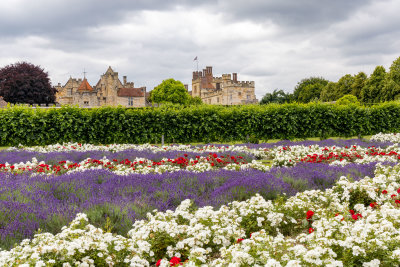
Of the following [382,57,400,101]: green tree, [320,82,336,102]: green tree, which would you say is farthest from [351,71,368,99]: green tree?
[382,57,400,101]: green tree

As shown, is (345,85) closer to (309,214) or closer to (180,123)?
(180,123)

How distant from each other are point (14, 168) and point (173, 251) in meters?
6.71

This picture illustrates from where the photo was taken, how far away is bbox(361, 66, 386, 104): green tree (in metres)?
57.2

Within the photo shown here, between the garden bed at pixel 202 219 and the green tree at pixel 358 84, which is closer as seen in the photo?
the garden bed at pixel 202 219

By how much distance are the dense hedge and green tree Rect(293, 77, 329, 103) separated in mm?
64658

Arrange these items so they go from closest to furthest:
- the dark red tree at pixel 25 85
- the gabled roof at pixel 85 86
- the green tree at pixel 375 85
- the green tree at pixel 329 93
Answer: the green tree at pixel 375 85 < the dark red tree at pixel 25 85 < the green tree at pixel 329 93 < the gabled roof at pixel 85 86

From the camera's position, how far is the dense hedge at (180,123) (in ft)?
56.5

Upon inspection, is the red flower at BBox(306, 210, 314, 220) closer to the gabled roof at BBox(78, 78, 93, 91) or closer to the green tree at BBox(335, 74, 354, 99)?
the green tree at BBox(335, 74, 354, 99)

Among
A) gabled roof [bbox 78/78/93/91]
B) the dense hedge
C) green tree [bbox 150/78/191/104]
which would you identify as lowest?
the dense hedge

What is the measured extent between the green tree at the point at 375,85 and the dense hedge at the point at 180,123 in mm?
38684

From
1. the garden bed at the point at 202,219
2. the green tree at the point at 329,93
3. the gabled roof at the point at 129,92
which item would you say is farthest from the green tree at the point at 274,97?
the garden bed at the point at 202,219

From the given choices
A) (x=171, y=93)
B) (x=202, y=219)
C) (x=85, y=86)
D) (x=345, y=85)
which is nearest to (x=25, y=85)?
(x=85, y=86)

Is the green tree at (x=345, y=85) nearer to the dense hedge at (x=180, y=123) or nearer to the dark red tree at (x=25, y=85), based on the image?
the dense hedge at (x=180, y=123)

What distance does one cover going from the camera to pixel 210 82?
103250mm
